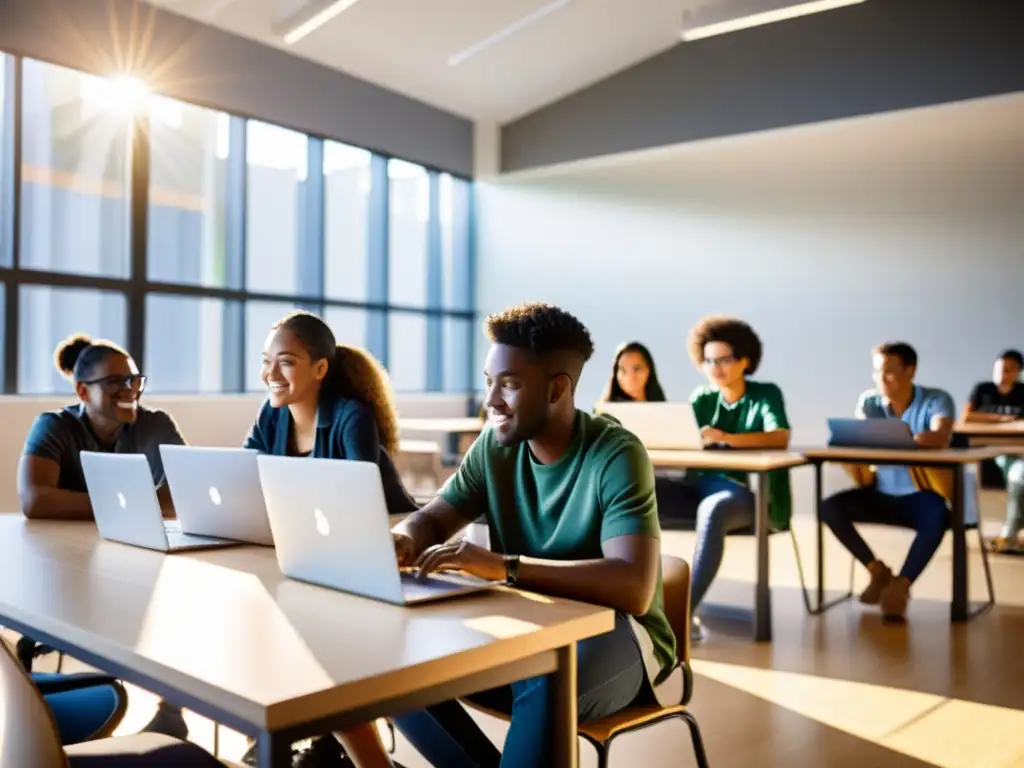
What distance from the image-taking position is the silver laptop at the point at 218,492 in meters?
1.87

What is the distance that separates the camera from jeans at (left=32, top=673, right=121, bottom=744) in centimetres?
159

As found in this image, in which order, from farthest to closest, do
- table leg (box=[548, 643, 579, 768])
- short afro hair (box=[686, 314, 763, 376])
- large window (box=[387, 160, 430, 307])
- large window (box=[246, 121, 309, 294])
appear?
large window (box=[387, 160, 430, 307])
large window (box=[246, 121, 309, 294])
short afro hair (box=[686, 314, 763, 376])
table leg (box=[548, 643, 579, 768])

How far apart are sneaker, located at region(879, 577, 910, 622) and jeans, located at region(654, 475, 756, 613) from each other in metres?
0.63

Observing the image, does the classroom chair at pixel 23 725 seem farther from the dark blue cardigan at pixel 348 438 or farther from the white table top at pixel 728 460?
the white table top at pixel 728 460

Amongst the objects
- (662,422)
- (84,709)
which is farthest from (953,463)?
(84,709)

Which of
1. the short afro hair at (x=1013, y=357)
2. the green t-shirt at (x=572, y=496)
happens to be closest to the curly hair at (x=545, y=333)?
the green t-shirt at (x=572, y=496)

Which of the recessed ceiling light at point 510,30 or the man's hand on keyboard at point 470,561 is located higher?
the recessed ceiling light at point 510,30

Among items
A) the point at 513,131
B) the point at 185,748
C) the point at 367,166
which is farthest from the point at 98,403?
the point at 513,131

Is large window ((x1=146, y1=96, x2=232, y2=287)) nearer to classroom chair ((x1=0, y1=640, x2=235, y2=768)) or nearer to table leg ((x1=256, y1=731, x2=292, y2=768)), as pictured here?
classroom chair ((x1=0, y1=640, x2=235, y2=768))

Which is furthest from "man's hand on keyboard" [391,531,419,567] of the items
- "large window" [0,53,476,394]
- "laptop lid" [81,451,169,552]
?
"large window" [0,53,476,394]

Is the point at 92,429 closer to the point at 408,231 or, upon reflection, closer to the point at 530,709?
the point at 530,709

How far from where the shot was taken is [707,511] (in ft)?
12.2

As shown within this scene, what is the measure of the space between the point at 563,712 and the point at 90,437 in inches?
70.3

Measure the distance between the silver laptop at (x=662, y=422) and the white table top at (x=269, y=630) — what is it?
2.36 meters
